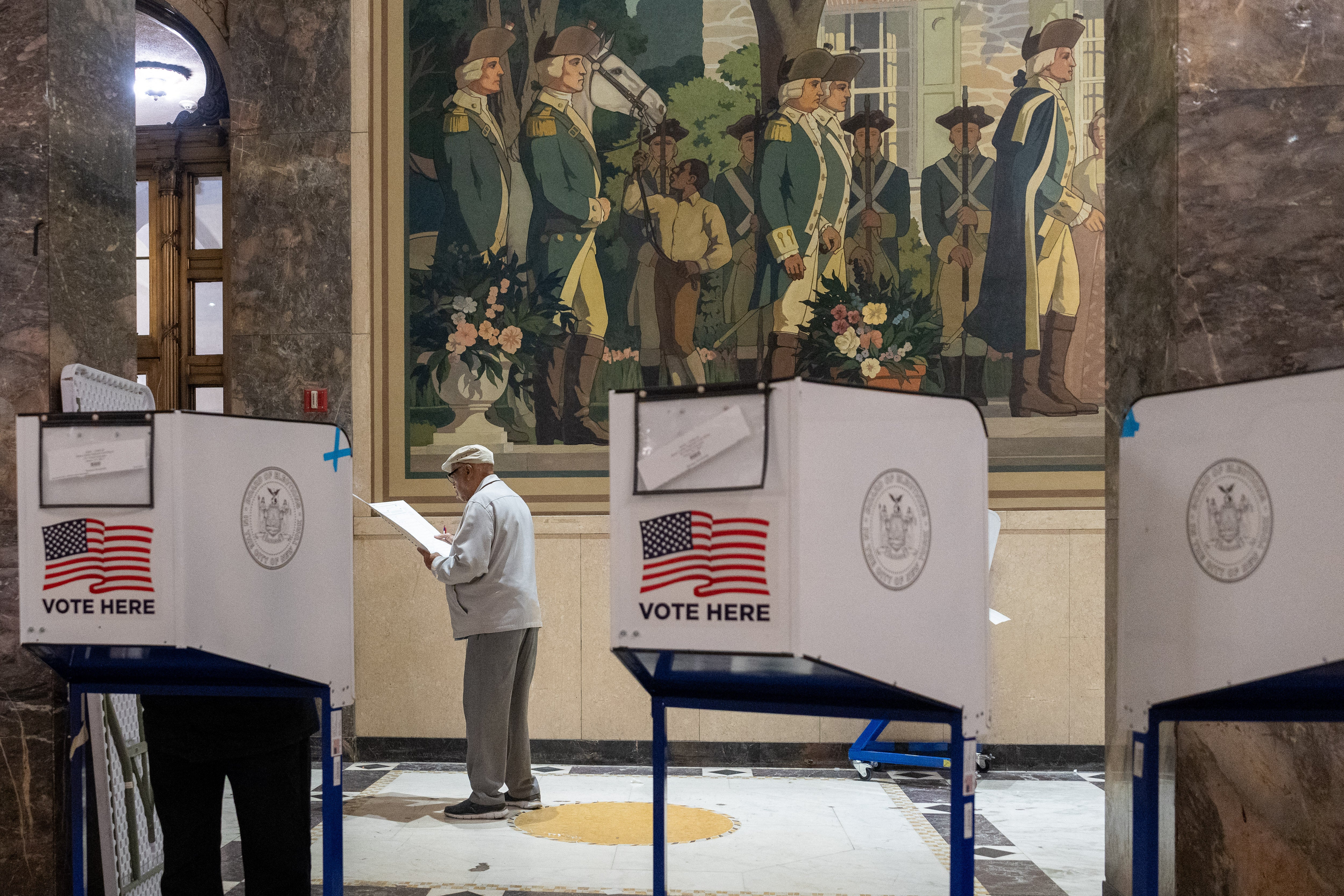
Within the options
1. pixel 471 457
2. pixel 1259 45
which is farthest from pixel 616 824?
pixel 1259 45

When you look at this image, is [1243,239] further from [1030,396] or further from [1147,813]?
[1030,396]

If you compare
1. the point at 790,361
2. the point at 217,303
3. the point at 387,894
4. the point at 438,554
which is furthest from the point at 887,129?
the point at 387,894

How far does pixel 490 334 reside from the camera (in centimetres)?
683

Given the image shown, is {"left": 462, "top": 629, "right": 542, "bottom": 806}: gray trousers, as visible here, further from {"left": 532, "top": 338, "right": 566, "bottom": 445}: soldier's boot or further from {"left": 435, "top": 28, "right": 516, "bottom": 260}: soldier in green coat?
{"left": 435, "top": 28, "right": 516, "bottom": 260}: soldier in green coat

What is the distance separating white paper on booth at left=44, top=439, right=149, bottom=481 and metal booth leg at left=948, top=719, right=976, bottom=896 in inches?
75.9

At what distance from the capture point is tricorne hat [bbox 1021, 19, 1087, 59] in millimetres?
6578

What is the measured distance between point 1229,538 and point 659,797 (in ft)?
4.58

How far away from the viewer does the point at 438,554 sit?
5270mm

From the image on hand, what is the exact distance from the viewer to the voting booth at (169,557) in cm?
261

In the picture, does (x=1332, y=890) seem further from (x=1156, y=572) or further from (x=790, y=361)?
(x=790, y=361)

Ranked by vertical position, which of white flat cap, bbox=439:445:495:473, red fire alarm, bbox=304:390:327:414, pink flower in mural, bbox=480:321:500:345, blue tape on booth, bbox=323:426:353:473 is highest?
pink flower in mural, bbox=480:321:500:345

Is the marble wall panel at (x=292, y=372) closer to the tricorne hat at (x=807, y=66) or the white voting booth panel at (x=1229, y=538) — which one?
the tricorne hat at (x=807, y=66)

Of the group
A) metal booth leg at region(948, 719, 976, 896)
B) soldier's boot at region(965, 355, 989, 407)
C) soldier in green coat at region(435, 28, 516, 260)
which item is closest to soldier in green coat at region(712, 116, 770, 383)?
soldier's boot at region(965, 355, 989, 407)

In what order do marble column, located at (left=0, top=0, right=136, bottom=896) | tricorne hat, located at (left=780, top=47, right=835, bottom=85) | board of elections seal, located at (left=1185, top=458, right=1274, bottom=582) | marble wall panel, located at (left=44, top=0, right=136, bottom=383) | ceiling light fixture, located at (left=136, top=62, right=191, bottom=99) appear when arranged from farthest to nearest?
ceiling light fixture, located at (left=136, top=62, right=191, bottom=99) → tricorne hat, located at (left=780, top=47, right=835, bottom=85) → marble wall panel, located at (left=44, top=0, right=136, bottom=383) → marble column, located at (left=0, top=0, right=136, bottom=896) → board of elections seal, located at (left=1185, top=458, right=1274, bottom=582)
